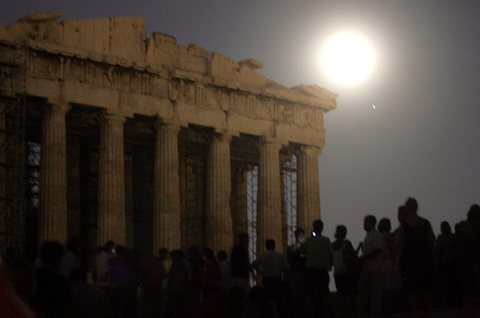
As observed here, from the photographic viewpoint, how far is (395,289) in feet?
43.9

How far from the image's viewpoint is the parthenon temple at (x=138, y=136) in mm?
25562

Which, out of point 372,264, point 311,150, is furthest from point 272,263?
point 311,150

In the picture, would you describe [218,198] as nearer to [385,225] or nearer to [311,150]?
[311,150]

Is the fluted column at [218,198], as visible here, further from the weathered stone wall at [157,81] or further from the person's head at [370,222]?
the person's head at [370,222]

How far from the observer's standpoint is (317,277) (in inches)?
549

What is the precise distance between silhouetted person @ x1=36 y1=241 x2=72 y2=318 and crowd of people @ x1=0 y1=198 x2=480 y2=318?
274 cm

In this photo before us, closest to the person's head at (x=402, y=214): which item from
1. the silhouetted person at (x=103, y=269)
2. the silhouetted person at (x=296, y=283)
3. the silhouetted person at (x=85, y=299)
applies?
the silhouetted person at (x=296, y=283)

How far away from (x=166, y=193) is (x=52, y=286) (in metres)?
21.0

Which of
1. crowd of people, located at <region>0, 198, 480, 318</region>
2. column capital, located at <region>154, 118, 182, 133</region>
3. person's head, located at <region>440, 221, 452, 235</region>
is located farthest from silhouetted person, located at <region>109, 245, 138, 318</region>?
column capital, located at <region>154, 118, 182, 133</region>

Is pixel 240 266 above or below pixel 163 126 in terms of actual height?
below

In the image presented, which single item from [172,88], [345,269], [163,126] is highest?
[172,88]

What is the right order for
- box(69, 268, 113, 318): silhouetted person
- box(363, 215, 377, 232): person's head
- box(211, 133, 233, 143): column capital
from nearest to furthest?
box(69, 268, 113, 318): silhouetted person → box(363, 215, 377, 232): person's head → box(211, 133, 233, 143): column capital

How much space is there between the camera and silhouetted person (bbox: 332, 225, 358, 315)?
13781 mm

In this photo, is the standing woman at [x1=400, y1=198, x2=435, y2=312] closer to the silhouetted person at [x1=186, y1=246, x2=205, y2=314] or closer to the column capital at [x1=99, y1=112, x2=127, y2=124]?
the silhouetted person at [x1=186, y1=246, x2=205, y2=314]
